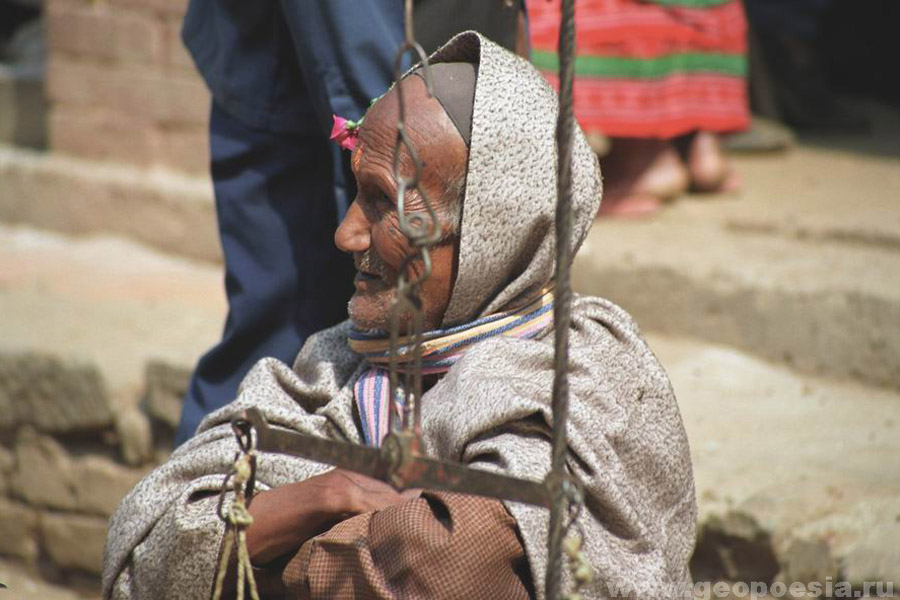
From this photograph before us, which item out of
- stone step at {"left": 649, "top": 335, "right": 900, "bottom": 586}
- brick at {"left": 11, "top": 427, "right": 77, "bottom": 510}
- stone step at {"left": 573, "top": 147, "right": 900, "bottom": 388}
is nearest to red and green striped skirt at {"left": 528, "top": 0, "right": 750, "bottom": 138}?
stone step at {"left": 573, "top": 147, "right": 900, "bottom": 388}

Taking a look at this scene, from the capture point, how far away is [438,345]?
214 cm

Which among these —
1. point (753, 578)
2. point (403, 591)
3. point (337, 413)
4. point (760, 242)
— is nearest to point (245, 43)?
point (337, 413)

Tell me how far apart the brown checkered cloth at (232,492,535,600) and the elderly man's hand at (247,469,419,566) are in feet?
0.13

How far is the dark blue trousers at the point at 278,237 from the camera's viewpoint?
9.61 feet

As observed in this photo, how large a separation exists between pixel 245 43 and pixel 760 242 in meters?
2.19

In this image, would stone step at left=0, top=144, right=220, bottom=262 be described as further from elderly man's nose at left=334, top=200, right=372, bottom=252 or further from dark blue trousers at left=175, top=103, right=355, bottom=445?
elderly man's nose at left=334, top=200, right=372, bottom=252

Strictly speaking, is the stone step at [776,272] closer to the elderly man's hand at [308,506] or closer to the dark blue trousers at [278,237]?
the dark blue trousers at [278,237]

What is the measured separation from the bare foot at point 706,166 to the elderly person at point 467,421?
9.09 feet

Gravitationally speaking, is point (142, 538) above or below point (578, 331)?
below

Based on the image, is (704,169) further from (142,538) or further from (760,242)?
(142,538)

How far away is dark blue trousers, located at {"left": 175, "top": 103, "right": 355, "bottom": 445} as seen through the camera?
2928mm

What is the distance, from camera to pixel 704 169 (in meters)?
4.87

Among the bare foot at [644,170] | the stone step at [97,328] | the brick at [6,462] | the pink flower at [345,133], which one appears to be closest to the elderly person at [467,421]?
the pink flower at [345,133]

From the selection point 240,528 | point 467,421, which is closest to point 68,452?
point 240,528
